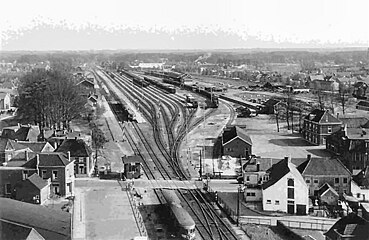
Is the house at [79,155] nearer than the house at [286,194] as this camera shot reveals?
No

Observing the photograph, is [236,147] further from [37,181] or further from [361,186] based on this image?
[37,181]

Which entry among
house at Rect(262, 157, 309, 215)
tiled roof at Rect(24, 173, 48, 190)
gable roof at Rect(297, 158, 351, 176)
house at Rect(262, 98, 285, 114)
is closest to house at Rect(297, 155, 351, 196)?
gable roof at Rect(297, 158, 351, 176)

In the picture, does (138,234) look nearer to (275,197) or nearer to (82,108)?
(275,197)

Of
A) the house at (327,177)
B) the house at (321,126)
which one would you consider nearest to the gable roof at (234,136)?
the house at (321,126)

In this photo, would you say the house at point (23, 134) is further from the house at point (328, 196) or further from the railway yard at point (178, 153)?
the house at point (328, 196)

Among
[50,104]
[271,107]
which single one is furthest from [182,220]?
[271,107]

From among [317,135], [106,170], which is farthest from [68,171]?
[317,135]
